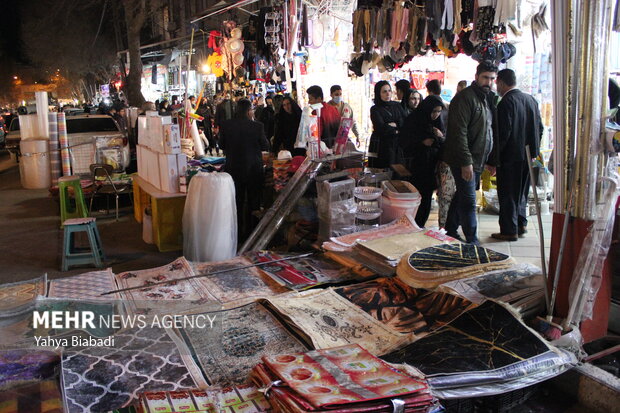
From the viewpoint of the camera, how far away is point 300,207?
240 inches

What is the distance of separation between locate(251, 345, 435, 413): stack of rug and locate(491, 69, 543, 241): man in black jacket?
411 cm

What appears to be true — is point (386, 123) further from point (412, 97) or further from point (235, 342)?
point (235, 342)

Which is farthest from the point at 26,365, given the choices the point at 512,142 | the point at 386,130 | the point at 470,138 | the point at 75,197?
the point at 75,197

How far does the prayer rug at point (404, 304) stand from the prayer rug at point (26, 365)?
2069 millimetres

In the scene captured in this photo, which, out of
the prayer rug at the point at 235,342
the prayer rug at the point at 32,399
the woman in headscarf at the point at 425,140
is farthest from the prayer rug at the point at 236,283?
the woman in headscarf at the point at 425,140

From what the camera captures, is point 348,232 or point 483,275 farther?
point 348,232

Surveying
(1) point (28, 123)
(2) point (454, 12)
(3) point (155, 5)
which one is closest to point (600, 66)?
(2) point (454, 12)

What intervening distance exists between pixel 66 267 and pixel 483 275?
4.74 meters

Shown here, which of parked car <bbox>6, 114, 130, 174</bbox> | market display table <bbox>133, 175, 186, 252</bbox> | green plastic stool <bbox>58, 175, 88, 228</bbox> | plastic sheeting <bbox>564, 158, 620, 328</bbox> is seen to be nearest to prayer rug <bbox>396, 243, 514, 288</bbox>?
plastic sheeting <bbox>564, 158, 620, 328</bbox>

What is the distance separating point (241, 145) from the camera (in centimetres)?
690

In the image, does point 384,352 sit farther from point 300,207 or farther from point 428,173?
point 428,173

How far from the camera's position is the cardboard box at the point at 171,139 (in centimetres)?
666

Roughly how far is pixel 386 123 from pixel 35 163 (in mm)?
8573

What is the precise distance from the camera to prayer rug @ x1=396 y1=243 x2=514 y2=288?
13.0 feet
